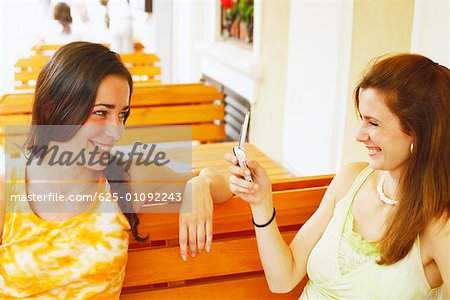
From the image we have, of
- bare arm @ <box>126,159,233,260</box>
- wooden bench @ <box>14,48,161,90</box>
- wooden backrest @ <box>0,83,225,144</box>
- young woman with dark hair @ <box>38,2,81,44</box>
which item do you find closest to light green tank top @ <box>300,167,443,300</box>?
bare arm @ <box>126,159,233,260</box>

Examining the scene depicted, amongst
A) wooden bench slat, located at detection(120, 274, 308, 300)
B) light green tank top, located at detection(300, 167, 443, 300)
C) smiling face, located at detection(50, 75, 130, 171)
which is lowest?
wooden bench slat, located at detection(120, 274, 308, 300)

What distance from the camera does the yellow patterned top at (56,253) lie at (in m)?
1.67

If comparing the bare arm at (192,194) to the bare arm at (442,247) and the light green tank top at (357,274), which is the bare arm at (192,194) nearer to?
the light green tank top at (357,274)

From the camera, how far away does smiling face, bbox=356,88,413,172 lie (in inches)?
64.6

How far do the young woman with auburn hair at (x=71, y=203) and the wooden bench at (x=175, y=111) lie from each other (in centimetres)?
250

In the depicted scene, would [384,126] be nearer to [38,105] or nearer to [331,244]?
[331,244]

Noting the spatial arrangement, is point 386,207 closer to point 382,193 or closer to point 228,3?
point 382,193

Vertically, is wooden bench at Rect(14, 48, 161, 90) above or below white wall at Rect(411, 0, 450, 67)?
below

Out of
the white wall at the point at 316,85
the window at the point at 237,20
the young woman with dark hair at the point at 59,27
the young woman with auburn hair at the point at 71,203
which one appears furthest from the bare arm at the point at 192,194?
the young woman with dark hair at the point at 59,27

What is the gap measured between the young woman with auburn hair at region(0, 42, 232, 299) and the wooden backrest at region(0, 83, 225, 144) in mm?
2502

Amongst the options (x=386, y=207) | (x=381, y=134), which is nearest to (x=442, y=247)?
(x=386, y=207)

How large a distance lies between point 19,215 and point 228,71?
13.9 ft

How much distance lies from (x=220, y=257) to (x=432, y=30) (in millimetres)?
1428

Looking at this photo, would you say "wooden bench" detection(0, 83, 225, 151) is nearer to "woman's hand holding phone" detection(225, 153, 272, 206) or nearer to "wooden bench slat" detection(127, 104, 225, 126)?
"wooden bench slat" detection(127, 104, 225, 126)
